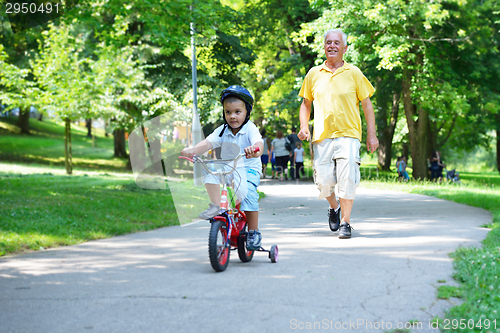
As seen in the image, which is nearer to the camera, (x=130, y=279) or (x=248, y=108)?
(x=130, y=279)

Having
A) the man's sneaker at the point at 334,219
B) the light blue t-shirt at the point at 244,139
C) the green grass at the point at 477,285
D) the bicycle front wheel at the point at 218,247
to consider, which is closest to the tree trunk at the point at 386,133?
the man's sneaker at the point at 334,219

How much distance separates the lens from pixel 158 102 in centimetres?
2422

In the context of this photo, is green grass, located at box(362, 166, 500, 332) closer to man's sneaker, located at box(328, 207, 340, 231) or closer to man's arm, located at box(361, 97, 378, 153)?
man's arm, located at box(361, 97, 378, 153)

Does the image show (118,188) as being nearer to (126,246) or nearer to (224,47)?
(126,246)

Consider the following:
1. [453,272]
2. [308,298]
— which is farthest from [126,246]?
[453,272]

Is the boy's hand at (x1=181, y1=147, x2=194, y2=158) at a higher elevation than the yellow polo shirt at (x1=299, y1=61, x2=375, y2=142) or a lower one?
lower

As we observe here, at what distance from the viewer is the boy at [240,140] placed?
5.21 metres

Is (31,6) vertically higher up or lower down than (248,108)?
higher up

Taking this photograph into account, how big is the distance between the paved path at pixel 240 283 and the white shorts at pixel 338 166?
0.63m

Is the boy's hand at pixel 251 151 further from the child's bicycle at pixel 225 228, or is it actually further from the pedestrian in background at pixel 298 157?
the pedestrian in background at pixel 298 157

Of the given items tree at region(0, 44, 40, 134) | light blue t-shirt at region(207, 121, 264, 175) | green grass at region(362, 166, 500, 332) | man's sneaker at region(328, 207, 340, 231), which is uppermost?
tree at region(0, 44, 40, 134)

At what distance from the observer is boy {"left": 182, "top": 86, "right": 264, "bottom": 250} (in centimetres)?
521

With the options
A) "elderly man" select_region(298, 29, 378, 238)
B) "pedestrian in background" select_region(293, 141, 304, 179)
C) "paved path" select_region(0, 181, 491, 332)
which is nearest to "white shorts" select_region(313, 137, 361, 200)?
"elderly man" select_region(298, 29, 378, 238)

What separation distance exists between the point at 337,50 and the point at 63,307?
4.41m
